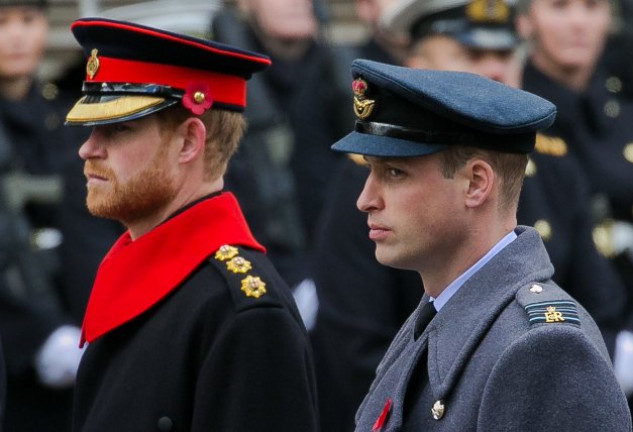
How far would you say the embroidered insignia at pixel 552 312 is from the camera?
10.3 feet

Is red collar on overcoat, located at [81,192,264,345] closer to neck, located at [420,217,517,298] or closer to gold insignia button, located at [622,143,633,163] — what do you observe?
neck, located at [420,217,517,298]

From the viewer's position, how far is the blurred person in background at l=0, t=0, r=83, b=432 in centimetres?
692

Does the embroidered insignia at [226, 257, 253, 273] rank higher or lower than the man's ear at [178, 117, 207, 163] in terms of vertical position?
lower

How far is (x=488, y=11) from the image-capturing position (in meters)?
6.39

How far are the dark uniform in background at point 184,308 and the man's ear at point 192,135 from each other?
1.8 inches

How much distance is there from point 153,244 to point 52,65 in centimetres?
Answer: 635

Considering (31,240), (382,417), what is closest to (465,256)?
(382,417)

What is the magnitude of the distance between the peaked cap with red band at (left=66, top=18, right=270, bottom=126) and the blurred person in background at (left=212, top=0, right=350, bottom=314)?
2.72 metres

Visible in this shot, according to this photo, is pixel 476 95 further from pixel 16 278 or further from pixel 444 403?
pixel 16 278


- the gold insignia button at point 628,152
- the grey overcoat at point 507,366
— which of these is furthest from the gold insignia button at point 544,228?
the grey overcoat at point 507,366

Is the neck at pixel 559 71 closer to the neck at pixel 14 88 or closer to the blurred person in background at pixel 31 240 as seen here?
the blurred person in background at pixel 31 240

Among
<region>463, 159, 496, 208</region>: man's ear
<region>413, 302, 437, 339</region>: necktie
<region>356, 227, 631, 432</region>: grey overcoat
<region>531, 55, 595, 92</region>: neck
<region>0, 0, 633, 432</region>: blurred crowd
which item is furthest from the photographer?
<region>531, 55, 595, 92</region>: neck

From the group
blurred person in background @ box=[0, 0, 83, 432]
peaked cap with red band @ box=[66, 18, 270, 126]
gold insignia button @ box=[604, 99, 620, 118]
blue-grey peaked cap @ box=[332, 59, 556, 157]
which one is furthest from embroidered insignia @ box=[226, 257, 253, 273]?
gold insignia button @ box=[604, 99, 620, 118]

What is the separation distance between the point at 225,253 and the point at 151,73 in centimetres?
50
